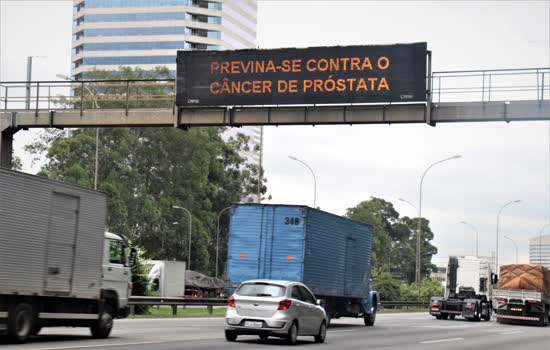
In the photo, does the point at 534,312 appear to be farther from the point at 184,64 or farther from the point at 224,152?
the point at 224,152

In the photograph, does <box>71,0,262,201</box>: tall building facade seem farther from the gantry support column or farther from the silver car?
the silver car

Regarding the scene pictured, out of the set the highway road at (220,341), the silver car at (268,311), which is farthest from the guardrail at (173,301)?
the silver car at (268,311)

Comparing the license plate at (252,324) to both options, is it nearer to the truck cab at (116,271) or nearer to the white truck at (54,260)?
the white truck at (54,260)

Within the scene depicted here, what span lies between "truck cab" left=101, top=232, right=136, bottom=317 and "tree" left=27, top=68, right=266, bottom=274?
4942cm

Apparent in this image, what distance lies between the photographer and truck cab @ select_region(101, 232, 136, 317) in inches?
792

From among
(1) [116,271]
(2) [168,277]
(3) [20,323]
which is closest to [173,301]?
(1) [116,271]

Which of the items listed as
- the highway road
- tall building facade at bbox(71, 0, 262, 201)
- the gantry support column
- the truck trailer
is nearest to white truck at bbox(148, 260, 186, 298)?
the truck trailer

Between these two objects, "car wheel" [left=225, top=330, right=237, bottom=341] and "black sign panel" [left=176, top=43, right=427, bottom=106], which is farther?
"black sign panel" [left=176, top=43, right=427, bottom=106]

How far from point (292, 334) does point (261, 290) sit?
47.9 inches

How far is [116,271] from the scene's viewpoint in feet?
67.7

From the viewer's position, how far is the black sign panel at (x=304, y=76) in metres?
29.9

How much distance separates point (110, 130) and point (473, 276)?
137 feet

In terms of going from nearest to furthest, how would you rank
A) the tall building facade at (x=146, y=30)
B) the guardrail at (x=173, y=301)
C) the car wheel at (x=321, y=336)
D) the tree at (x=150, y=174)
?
1. the car wheel at (x=321, y=336)
2. the guardrail at (x=173, y=301)
3. the tree at (x=150, y=174)
4. the tall building facade at (x=146, y=30)

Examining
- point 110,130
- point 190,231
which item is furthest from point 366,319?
point 110,130
